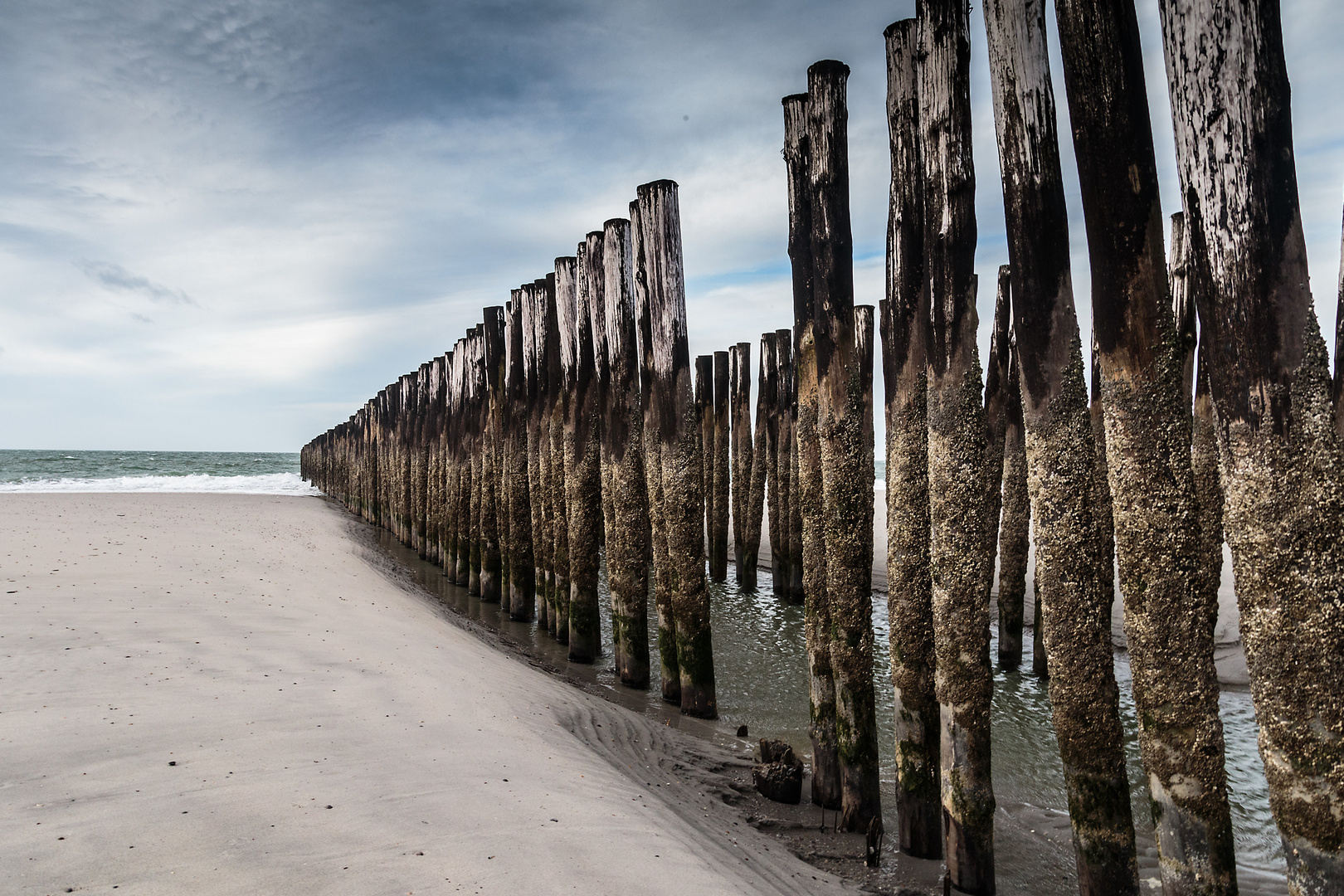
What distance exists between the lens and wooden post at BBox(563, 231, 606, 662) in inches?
282

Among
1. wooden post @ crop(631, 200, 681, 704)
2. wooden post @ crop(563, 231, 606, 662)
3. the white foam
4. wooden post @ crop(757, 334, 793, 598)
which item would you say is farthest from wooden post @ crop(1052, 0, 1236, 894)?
the white foam

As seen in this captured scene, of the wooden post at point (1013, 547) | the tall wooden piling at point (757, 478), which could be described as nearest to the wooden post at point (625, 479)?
the wooden post at point (1013, 547)

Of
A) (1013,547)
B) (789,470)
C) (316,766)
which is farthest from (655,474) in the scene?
(789,470)

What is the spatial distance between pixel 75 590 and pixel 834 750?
5961mm

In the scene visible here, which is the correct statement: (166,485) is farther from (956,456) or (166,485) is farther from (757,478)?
(956,456)

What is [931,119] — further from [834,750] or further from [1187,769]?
[834,750]

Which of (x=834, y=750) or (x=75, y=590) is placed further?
(x=75, y=590)

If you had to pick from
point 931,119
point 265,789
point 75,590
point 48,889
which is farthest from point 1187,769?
point 75,590

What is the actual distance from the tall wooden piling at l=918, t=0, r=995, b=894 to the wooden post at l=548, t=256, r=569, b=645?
183 inches

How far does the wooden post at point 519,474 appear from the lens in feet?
31.0

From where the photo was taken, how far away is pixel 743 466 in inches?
513

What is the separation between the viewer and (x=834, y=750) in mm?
4117

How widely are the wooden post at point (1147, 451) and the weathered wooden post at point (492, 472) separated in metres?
8.78

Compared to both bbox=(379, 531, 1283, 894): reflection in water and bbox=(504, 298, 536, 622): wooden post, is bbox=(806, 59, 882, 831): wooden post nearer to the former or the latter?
bbox=(379, 531, 1283, 894): reflection in water
